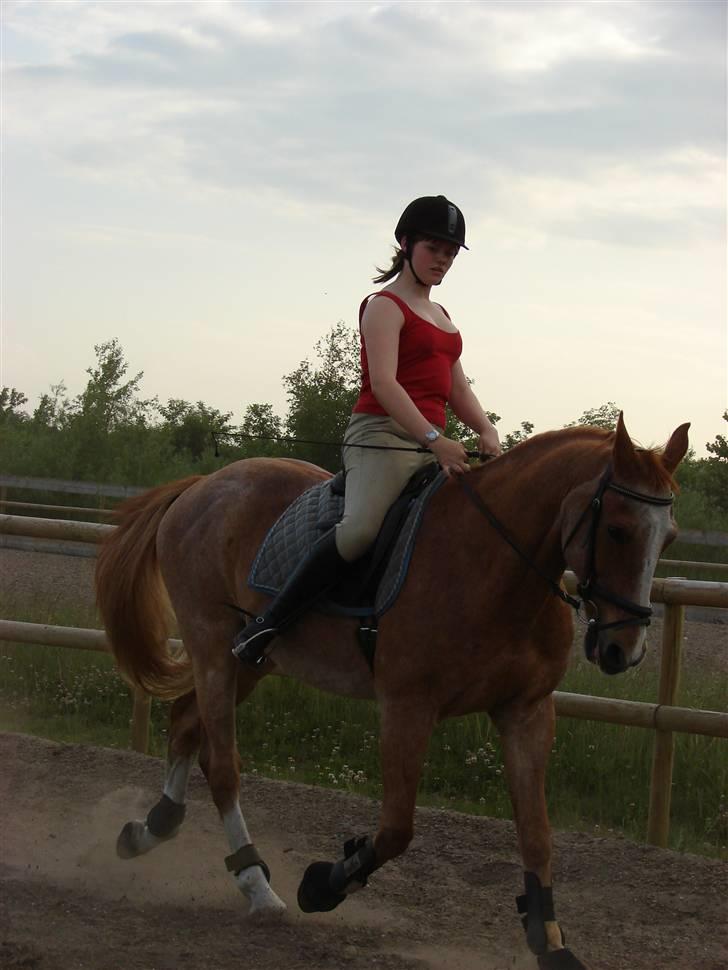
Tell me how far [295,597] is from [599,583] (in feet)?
4.25

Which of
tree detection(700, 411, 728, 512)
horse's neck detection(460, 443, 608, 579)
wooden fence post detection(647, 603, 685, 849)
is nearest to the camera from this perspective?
horse's neck detection(460, 443, 608, 579)

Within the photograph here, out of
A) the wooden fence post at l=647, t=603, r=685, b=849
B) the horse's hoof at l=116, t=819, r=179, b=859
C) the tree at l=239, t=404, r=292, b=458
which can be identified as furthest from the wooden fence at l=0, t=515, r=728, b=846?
the tree at l=239, t=404, r=292, b=458

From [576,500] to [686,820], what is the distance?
296cm

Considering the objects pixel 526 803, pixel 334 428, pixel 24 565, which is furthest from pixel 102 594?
pixel 24 565

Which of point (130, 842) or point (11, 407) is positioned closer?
point (130, 842)

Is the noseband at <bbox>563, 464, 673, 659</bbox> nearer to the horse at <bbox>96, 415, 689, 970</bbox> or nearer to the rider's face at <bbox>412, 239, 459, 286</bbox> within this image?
the horse at <bbox>96, 415, 689, 970</bbox>

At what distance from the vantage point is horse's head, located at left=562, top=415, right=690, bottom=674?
3.65 metres

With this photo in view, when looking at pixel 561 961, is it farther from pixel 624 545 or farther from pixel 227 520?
pixel 227 520

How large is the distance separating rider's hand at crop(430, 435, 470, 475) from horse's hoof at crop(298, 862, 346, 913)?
1486 millimetres

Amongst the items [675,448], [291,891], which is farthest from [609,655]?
[291,891]

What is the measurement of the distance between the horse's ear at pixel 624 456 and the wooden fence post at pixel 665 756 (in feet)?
7.17

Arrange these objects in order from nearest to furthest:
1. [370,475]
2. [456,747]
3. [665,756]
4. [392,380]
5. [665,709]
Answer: [392,380], [370,475], [665,709], [665,756], [456,747]

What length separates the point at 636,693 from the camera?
24.6ft

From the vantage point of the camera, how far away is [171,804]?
5426 millimetres
